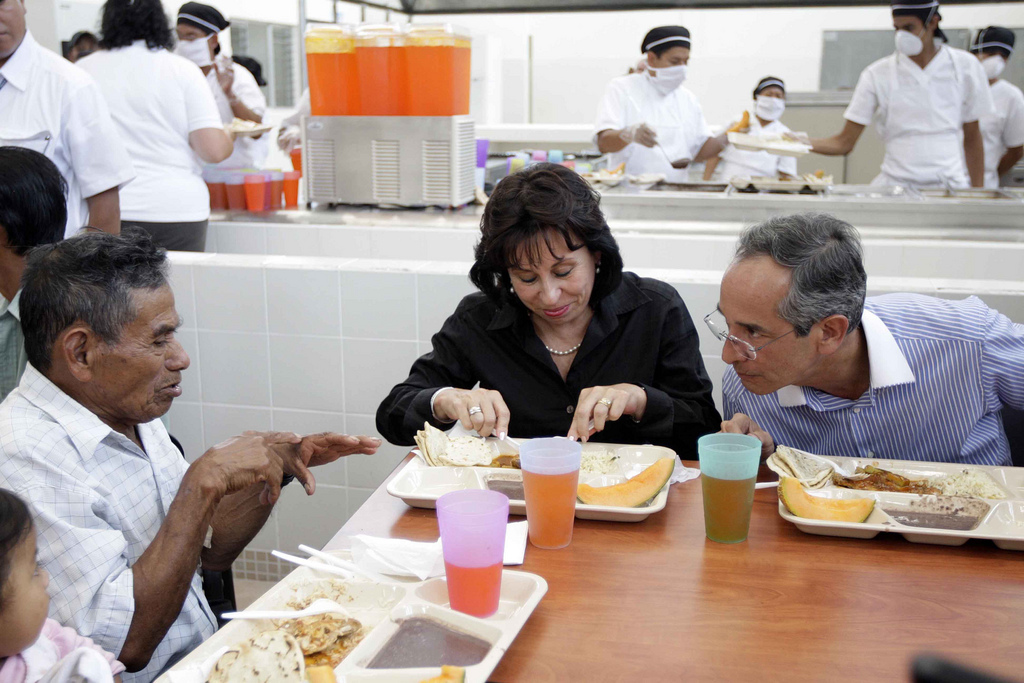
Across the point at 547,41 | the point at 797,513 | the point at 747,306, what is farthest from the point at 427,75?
the point at 547,41

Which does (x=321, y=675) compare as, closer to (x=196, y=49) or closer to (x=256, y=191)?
(x=256, y=191)

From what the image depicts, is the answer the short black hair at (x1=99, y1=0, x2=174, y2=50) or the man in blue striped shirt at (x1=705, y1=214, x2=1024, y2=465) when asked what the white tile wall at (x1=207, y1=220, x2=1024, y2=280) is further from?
the man in blue striped shirt at (x1=705, y1=214, x2=1024, y2=465)

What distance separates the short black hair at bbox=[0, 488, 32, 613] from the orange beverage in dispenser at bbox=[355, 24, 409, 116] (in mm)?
2731

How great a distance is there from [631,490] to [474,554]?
41 cm

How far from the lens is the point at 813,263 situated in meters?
1.58

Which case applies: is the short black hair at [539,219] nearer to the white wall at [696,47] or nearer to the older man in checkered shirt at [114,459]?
the older man in checkered shirt at [114,459]

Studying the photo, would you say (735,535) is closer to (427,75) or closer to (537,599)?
(537,599)

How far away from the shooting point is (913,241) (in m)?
2.96

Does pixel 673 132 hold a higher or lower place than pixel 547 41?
lower

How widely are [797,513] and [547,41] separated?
8.62 meters

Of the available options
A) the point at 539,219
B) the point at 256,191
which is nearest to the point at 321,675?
the point at 539,219

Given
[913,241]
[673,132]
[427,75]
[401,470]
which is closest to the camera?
[401,470]

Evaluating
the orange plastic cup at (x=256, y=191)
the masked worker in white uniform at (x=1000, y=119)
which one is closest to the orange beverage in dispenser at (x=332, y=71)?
the orange plastic cup at (x=256, y=191)

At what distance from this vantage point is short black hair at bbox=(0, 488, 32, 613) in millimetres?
977
